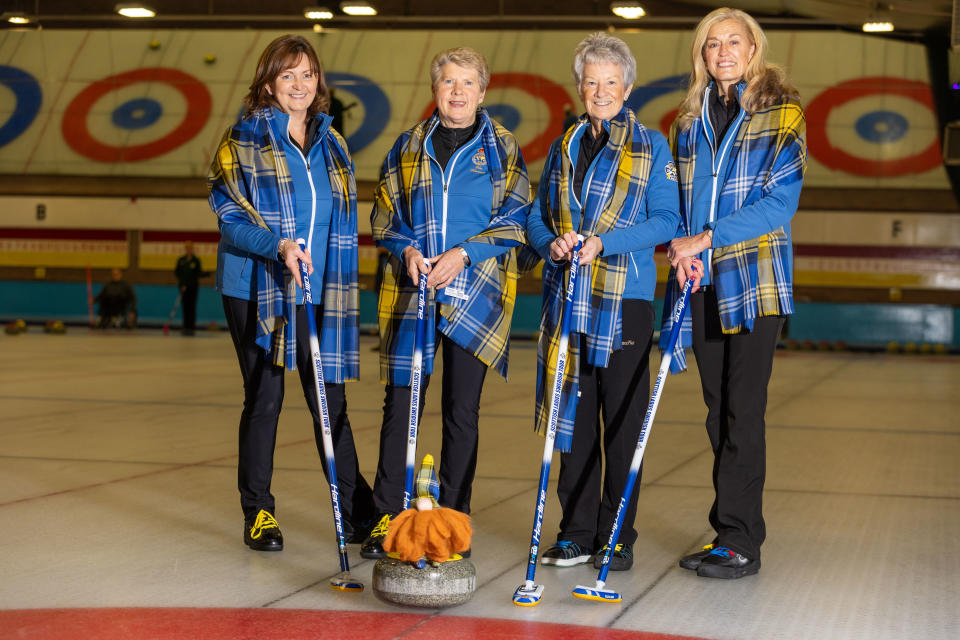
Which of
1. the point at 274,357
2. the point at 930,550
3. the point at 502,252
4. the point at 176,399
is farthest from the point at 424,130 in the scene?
the point at 176,399

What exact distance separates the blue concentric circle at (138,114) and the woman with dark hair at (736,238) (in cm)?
2229

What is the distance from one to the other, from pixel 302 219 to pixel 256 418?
0.72 m

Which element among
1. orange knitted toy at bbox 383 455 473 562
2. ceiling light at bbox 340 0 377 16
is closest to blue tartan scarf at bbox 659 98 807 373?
orange knitted toy at bbox 383 455 473 562

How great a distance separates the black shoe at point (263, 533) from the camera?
151 inches

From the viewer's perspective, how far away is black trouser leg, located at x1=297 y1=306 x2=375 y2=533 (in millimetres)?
3896

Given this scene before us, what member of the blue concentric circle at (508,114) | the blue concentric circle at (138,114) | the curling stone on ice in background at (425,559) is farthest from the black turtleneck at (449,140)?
the blue concentric circle at (138,114)

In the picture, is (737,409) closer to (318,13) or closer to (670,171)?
(670,171)

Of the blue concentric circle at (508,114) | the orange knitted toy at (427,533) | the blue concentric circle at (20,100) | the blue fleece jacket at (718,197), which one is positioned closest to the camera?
the orange knitted toy at (427,533)

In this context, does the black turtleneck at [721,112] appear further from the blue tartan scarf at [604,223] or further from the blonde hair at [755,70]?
the blue tartan scarf at [604,223]

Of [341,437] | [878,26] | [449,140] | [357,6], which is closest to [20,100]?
[357,6]

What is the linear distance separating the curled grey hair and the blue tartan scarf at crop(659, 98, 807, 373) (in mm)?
399

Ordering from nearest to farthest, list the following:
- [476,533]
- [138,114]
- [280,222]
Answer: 1. [280,222]
2. [476,533]
3. [138,114]

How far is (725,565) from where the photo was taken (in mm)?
3598

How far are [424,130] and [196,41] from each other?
73.9 ft
